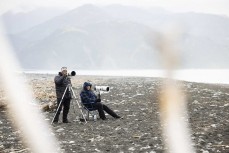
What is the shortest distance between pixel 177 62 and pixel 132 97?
12728 millimetres

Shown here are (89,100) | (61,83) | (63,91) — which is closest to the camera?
(61,83)

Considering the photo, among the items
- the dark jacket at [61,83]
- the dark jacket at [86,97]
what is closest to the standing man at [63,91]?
the dark jacket at [61,83]

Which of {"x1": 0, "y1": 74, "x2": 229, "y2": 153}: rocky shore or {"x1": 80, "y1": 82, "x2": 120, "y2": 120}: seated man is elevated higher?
{"x1": 80, "y1": 82, "x2": 120, "y2": 120}: seated man

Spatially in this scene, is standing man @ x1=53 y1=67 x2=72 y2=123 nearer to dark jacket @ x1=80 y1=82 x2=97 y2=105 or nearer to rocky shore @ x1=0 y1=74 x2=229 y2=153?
rocky shore @ x1=0 y1=74 x2=229 y2=153

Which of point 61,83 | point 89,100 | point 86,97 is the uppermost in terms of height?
point 61,83

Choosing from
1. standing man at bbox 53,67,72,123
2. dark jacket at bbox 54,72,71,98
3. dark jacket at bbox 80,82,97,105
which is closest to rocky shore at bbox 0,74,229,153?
standing man at bbox 53,67,72,123

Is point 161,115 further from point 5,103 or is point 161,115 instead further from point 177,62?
point 5,103

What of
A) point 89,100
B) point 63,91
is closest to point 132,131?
point 89,100

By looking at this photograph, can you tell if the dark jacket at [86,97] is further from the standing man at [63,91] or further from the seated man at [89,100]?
the standing man at [63,91]

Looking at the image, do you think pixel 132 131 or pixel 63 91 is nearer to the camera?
pixel 132 131

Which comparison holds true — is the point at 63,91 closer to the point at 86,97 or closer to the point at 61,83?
the point at 61,83

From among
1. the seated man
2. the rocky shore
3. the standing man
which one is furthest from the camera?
the seated man

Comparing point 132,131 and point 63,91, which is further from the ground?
point 63,91

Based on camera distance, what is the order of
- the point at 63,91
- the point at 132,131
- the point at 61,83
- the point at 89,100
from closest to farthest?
1. the point at 132,131
2. the point at 61,83
3. the point at 63,91
4. the point at 89,100
